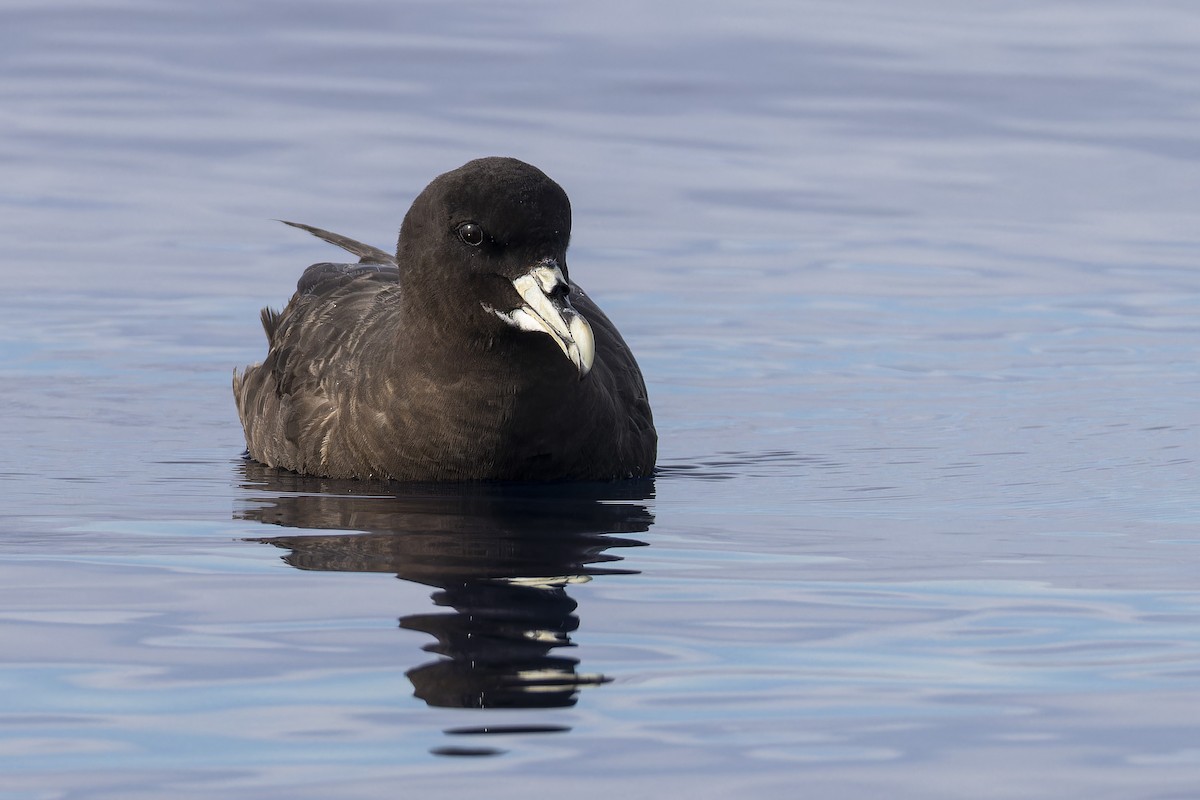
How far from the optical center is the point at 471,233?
872cm

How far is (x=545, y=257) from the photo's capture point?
8617 millimetres

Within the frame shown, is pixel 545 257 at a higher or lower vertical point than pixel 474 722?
higher

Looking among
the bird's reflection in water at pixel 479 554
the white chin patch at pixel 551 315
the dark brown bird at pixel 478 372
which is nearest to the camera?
the bird's reflection in water at pixel 479 554

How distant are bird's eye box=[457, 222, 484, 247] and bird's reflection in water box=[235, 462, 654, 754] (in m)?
0.96

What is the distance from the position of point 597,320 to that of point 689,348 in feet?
8.57

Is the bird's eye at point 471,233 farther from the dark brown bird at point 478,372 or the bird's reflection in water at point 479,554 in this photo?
the bird's reflection in water at point 479,554

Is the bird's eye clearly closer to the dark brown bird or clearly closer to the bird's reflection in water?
the dark brown bird

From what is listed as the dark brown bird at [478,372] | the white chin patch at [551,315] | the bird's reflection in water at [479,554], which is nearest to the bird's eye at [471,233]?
the dark brown bird at [478,372]

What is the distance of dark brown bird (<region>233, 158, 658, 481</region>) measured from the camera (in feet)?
28.2

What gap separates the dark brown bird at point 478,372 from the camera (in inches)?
339

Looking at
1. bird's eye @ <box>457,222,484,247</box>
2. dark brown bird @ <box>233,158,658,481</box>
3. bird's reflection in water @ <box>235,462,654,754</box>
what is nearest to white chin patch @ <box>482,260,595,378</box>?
dark brown bird @ <box>233,158,658,481</box>

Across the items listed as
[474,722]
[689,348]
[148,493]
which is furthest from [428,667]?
[689,348]

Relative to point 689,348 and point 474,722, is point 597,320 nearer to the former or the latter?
point 689,348

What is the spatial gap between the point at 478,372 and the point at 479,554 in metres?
1.48
